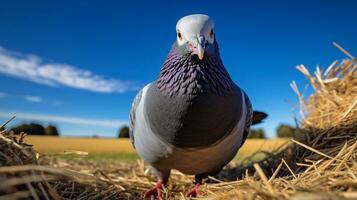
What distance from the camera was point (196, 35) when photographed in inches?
119

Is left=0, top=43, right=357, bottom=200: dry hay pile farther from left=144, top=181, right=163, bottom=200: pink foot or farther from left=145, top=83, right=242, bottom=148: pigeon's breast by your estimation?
left=145, top=83, right=242, bottom=148: pigeon's breast

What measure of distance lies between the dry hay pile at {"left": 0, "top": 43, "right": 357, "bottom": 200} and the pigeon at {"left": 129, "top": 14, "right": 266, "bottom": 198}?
33 cm

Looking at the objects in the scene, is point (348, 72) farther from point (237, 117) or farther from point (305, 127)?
point (237, 117)

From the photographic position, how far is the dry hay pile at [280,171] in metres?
1.88

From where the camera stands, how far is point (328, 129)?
429cm

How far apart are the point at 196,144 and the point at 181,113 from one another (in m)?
0.37

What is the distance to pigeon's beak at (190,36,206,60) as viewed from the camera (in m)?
2.89

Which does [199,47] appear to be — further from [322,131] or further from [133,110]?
[322,131]

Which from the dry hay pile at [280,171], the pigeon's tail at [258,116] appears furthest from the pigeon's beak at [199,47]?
the pigeon's tail at [258,116]

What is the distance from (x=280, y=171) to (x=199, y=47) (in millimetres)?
2047

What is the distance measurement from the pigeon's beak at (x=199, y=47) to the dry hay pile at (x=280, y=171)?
1.01m

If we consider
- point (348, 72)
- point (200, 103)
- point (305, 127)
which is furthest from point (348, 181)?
point (348, 72)

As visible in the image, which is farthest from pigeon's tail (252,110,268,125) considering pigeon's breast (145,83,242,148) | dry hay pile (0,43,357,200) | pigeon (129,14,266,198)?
pigeon's breast (145,83,242,148)

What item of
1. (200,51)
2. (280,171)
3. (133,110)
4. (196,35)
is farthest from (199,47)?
(280,171)
